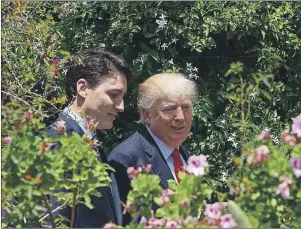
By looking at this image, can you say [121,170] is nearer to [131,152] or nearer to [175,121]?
[131,152]

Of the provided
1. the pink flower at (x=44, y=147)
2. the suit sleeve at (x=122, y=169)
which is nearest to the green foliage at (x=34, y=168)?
the pink flower at (x=44, y=147)

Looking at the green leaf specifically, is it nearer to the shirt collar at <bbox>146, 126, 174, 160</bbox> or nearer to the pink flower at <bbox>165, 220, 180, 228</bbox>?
the pink flower at <bbox>165, 220, 180, 228</bbox>

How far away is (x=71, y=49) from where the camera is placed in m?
5.55

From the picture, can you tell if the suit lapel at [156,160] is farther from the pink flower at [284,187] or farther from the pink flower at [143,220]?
the pink flower at [284,187]

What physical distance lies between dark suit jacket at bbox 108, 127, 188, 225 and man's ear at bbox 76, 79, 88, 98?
38 cm

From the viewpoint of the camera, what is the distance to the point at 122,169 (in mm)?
3990

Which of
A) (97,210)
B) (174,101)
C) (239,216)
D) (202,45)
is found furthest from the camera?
(202,45)

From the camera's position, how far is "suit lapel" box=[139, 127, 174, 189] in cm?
416

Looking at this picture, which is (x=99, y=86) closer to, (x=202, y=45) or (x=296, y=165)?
(x=202, y=45)

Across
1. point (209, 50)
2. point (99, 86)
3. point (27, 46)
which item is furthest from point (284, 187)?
point (209, 50)

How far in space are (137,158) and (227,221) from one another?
171 centimetres

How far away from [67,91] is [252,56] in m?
1.94

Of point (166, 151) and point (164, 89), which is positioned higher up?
point (164, 89)

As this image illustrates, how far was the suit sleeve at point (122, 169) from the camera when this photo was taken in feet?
12.8
